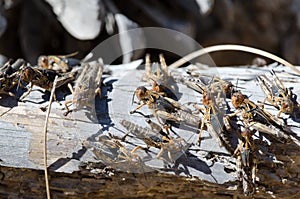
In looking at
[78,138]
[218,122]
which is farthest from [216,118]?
[78,138]

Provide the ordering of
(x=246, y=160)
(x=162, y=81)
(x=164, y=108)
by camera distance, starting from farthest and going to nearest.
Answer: (x=162, y=81), (x=164, y=108), (x=246, y=160)

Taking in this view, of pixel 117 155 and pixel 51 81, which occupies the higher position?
pixel 51 81

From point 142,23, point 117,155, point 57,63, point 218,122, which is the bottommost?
point 117,155

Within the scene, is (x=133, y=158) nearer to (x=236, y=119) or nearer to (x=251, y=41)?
(x=236, y=119)

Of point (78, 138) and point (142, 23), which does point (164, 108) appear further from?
point (142, 23)

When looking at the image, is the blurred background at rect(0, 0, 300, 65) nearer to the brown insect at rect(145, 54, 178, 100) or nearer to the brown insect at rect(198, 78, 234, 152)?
the brown insect at rect(145, 54, 178, 100)

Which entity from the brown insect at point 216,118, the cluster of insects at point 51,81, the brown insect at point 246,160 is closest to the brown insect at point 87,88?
the cluster of insects at point 51,81

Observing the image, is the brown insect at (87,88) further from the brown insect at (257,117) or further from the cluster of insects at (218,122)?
the brown insect at (257,117)
